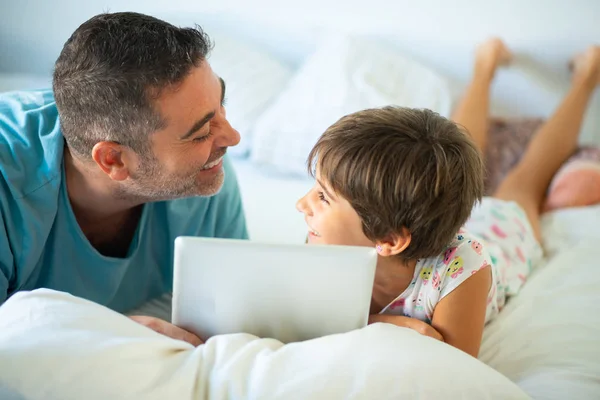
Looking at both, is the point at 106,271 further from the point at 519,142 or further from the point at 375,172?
the point at 519,142

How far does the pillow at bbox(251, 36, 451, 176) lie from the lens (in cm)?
180

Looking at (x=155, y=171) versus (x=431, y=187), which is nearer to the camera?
(x=431, y=187)

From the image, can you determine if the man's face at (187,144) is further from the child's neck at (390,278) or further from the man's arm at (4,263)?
the child's neck at (390,278)

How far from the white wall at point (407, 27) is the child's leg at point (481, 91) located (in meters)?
0.07

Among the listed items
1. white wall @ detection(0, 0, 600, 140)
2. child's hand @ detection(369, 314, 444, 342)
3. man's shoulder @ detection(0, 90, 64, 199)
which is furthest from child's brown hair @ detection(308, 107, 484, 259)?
white wall @ detection(0, 0, 600, 140)

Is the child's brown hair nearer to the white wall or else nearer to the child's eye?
the child's eye

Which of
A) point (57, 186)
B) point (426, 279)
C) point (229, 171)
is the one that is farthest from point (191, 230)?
point (426, 279)

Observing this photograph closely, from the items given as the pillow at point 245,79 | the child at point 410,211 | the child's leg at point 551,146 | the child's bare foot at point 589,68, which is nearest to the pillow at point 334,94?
the pillow at point 245,79

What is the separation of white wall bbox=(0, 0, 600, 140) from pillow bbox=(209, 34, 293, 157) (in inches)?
4.3

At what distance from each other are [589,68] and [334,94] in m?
0.76

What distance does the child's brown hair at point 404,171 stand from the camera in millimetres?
948

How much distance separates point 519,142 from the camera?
6.27ft

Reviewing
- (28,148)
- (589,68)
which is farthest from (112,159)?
(589,68)

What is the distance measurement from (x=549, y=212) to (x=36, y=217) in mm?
1270
